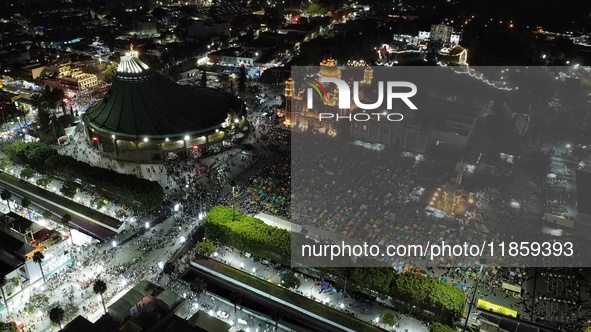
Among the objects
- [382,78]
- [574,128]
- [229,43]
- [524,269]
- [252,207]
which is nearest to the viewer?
[524,269]

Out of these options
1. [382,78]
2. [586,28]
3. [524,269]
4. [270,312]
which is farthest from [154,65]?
[586,28]

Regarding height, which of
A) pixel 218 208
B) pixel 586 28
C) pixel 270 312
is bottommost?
pixel 270 312

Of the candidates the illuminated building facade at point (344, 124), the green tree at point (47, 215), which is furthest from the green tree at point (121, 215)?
the illuminated building facade at point (344, 124)

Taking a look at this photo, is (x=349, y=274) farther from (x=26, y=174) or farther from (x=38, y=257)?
(x=26, y=174)

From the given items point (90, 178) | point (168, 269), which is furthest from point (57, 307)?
point (90, 178)

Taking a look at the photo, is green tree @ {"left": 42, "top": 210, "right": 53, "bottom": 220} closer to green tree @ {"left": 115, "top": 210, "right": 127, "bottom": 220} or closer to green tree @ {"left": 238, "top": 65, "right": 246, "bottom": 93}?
green tree @ {"left": 115, "top": 210, "right": 127, "bottom": 220}

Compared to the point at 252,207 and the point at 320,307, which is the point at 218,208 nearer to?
the point at 252,207

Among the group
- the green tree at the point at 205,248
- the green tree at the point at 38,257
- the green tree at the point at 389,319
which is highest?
the green tree at the point at 38,257

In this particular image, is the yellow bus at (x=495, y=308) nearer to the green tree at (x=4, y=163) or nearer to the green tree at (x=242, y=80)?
the green tree at (x=4, y=163)
